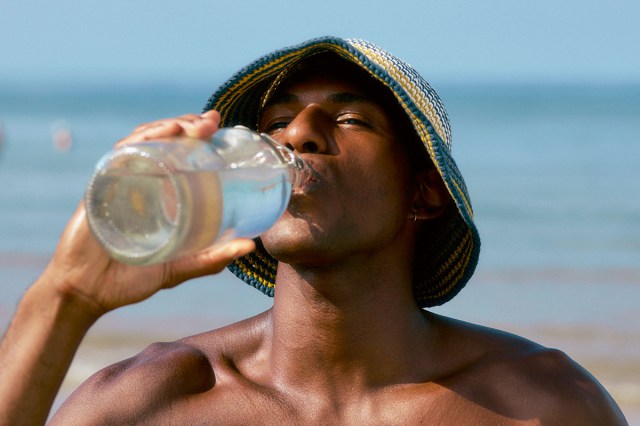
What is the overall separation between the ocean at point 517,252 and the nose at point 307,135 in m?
3.74

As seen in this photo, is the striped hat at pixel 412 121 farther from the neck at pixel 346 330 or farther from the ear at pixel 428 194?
the neck at pixel 346 330

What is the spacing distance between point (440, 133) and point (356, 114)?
0.81 ft

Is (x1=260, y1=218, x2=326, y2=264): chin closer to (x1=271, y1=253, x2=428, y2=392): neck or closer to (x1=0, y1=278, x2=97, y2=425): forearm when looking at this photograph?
(x1=271, y1=253, x2=428, y2=392): neck

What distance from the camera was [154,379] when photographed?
3512mm

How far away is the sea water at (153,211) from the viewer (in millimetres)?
2453

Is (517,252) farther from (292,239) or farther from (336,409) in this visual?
(292,239)

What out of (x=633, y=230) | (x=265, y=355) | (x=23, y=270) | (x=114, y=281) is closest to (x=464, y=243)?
(x=265, y=355)

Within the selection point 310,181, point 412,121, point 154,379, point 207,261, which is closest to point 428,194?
point 412,121

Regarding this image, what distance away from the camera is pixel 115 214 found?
252 centimetres

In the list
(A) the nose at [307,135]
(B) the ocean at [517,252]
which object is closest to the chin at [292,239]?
(A) the nose at [307,135]

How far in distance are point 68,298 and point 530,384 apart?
56.0 inches

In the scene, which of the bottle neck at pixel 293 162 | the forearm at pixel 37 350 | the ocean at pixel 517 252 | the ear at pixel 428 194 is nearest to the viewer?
the forearm at pixel 37 350

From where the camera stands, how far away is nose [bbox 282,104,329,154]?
3250 millimetres

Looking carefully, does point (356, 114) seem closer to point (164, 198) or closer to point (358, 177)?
point (358, 177)
